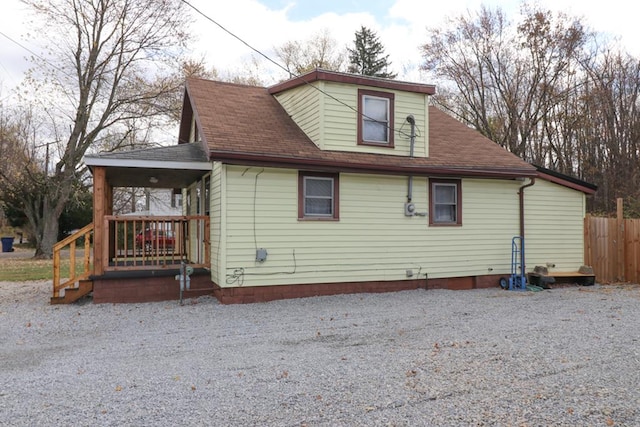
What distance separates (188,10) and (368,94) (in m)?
14.9

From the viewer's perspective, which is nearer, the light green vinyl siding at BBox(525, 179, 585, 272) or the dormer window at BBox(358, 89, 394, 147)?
the dormer window at BBox(358, 89, 394, 147)

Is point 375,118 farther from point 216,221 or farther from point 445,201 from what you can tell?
point 216,221

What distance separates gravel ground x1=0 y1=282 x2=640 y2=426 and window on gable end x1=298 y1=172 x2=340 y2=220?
5.98 ft

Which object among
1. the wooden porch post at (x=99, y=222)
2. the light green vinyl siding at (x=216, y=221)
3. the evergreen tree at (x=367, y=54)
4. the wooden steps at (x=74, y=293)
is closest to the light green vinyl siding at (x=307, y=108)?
the light green vinyl siding at (x=216, y=221)

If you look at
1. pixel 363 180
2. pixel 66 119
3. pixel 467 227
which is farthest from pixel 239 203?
pixel 66 119

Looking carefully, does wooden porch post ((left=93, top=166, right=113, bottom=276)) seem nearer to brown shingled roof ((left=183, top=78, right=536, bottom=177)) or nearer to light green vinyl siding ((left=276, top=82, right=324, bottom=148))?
brown shingled roof ((left=183, top=78, right=536, bottom=177))

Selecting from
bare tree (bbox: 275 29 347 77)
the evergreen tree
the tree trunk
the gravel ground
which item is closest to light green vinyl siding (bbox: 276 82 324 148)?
the gravel ground

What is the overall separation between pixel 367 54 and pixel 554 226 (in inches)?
1046

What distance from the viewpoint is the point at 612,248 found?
12.3 meters

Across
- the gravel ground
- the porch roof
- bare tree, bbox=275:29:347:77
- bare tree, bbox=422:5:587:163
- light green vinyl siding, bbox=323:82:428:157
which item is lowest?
the gravel ground

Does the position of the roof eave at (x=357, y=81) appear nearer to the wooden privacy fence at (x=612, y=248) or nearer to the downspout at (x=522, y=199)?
the downspout at (x=522, y=199)

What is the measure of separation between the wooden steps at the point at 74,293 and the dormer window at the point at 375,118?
617cm

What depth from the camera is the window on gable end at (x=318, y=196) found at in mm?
9328

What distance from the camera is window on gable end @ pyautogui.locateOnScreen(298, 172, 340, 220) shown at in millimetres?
9328
